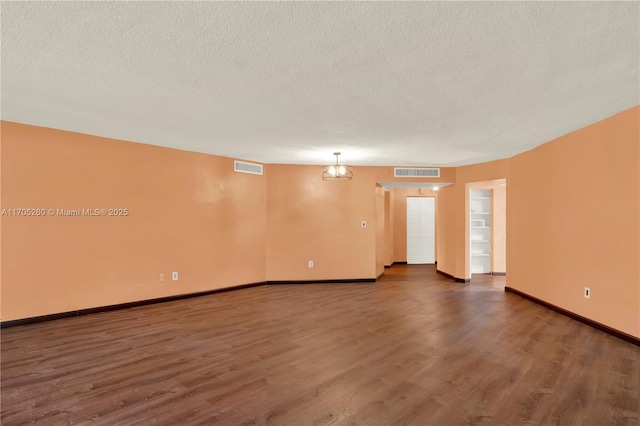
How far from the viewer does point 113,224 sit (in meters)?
4.44

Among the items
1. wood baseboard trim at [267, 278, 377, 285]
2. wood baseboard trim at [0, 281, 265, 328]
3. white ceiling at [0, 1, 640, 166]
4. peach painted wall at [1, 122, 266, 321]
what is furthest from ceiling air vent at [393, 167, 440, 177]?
wood baseboard trim at [0, 281, 265, 328]

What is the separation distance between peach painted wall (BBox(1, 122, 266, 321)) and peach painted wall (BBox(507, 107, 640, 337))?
16.3ft

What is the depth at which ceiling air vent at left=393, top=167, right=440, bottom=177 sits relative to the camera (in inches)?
260

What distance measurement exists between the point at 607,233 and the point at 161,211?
19.8ft

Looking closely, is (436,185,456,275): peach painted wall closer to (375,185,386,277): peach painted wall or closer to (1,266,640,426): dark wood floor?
(375,185,386,277): peach painted wall

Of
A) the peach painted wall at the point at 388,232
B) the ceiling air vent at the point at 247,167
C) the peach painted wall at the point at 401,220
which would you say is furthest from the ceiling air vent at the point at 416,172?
the ceiling air vent at the point at 247,167

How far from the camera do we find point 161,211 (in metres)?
4.89

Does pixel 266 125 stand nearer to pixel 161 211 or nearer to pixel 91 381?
pixel 161 211

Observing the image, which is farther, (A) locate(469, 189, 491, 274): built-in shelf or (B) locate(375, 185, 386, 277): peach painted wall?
(A) locate(469, 189, 491, 274): built-in shelf

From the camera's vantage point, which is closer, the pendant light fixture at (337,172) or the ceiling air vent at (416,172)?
the pendant light fixture at (337,172)

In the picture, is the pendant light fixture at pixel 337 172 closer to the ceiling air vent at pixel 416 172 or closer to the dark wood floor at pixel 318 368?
the ceiling air vent at pixel 416 172

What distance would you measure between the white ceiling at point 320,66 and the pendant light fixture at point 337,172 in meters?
1.60

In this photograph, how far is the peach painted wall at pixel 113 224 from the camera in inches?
148

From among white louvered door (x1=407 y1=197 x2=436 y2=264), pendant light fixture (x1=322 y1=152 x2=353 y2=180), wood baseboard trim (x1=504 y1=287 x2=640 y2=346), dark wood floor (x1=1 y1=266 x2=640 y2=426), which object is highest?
pendant light fixture (x1=322 y1=152 x2=353 y2=180)
